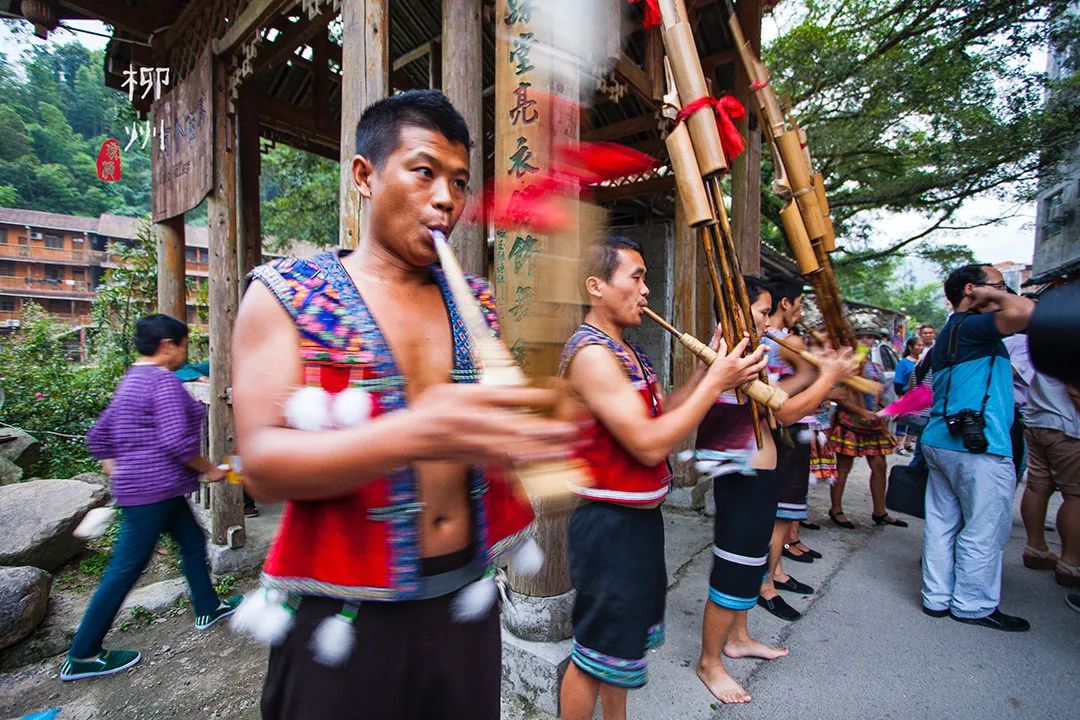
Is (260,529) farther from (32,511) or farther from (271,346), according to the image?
(271,346)

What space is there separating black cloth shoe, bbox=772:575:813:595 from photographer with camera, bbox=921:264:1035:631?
708 millimetres

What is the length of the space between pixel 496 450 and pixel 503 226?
1.87 metres

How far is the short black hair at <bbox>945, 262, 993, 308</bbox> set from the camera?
9.96 ft

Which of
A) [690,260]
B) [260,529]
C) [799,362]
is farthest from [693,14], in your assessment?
[260,529]

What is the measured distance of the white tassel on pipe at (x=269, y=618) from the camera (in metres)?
1.09

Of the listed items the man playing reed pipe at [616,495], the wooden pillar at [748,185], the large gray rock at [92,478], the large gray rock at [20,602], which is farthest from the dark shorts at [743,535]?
the large gray rock at [92,478]

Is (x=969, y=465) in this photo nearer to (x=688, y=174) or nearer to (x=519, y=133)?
(x=688, y=174)

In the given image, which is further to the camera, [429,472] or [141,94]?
[141,94]

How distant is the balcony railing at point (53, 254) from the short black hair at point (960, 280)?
4207cm

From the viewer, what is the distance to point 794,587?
3.77 meters

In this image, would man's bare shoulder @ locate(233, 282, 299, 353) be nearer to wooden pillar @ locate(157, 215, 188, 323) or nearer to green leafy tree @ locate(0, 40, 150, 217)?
wooden pillar @ locate(157, 215, 188, 323)

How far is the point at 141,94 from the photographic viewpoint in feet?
16.4

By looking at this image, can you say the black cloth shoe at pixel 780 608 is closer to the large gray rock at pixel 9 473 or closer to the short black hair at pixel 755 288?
the short black hair at pixel 755 288

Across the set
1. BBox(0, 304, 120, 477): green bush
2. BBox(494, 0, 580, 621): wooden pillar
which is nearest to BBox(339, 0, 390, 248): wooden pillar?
BBox(494, 0, 580, 621): wooden pillar
